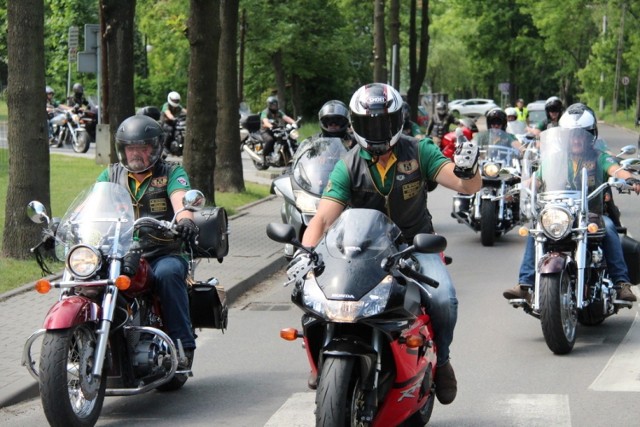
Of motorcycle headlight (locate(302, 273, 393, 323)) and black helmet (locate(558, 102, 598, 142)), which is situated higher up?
black helmet (locate(558, 102, 598, 142))

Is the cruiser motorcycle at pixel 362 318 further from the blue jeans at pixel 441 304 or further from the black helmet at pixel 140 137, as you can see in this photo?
the black helmet at pixel 140 137

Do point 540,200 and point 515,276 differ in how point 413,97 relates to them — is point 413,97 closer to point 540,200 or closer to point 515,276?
point 515,276

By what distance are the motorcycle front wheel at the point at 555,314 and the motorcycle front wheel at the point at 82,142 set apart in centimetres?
2655

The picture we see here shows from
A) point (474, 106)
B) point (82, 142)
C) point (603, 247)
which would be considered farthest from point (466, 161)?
point (474, 106)

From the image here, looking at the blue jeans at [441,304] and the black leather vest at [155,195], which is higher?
the black leather vest at [155,195]

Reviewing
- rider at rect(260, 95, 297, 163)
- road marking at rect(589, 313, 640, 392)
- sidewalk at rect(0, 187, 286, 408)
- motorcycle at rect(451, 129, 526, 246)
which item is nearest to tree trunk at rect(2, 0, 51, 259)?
sidewalk at rect(0, 187, 286, 408)

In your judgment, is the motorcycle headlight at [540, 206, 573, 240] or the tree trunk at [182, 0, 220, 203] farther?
the tree trunk at [182, 0, 220, 203]

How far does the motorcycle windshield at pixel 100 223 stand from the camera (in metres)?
7.23

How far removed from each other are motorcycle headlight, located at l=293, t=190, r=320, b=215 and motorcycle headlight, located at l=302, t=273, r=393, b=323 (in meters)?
6.59

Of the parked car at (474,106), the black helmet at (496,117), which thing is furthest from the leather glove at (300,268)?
the parked car at (474,106)

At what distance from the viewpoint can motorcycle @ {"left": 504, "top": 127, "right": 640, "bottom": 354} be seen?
9.23 metres

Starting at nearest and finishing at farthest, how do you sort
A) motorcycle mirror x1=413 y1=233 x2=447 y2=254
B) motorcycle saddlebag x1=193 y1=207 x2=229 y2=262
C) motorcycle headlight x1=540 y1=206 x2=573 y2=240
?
motorcycle mirror x1=413 y1=233 x2=447 y2=254 → motorcycle saddlebag x1=193 y1=207 x2=229 y2=262 → motorcycle headlight x1=540 y1=206 x2=573 y2=240

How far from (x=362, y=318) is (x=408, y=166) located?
4.45ft

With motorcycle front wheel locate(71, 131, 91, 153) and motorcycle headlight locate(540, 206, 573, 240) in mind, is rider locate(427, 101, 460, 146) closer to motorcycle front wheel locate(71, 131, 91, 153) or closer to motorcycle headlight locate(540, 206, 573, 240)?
motorcycle front wheel locate(71, 131, 91, 153)
